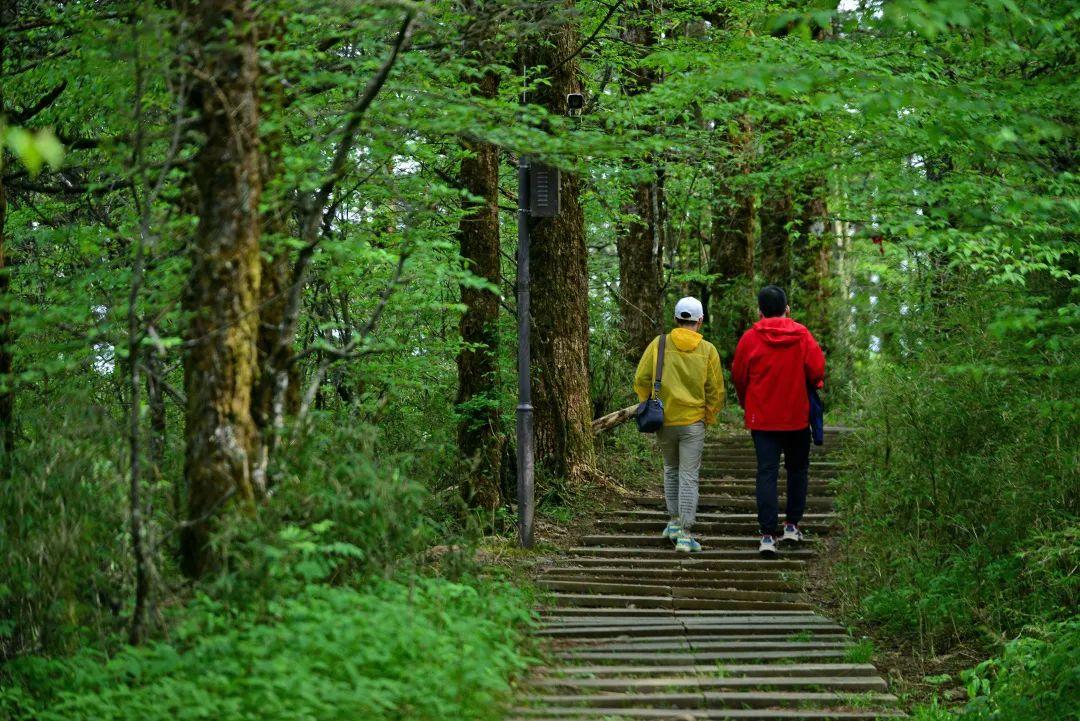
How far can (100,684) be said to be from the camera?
555 cm

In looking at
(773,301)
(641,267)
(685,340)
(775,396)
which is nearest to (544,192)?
(685,340)

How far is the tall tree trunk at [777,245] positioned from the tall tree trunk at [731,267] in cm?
35

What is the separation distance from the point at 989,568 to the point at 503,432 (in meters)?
4.96

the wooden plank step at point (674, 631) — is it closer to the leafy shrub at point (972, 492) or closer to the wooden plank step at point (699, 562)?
the leafy shrub at point (972, 492)

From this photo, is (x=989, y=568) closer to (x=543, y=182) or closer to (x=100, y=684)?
(x=543, y=182)

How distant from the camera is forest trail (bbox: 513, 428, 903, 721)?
6.52 m

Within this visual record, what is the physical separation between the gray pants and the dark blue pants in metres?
0.53

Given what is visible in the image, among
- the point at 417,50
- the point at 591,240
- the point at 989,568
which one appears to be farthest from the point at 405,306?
the point at 591,240

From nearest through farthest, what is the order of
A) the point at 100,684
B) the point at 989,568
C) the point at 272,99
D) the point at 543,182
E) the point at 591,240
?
→ the point at 100,684 < the point at 272,99 < the point at 989,568 < the point at 543,182 < the point at 591,240

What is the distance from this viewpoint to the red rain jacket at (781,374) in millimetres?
9961

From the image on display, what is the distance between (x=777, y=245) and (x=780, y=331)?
1052 centimetres

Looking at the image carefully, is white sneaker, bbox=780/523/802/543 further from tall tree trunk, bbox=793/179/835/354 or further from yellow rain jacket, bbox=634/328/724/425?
tall tree trunk, bbox=793/179/835/354

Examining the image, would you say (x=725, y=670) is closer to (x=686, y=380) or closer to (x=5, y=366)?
(x=686, y=380)

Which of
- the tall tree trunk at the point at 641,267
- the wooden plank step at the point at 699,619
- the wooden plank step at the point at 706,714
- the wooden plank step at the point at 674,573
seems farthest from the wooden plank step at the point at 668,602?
the tall tree trunk at the point at 641,267
